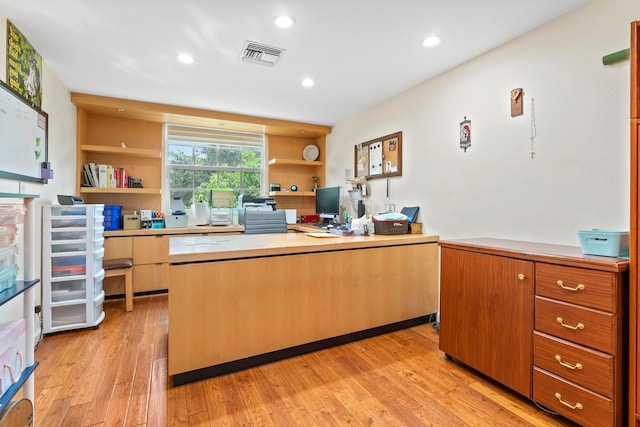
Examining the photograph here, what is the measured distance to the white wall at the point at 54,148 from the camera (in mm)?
2143

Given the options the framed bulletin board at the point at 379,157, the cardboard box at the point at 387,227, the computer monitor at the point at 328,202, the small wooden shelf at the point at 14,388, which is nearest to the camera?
the small wooden shelf at the point at 14,388

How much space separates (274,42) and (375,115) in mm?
1825

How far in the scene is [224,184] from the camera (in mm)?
4742

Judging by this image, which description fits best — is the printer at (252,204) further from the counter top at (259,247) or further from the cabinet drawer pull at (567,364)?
the cabinet drawer pull at (567,364)

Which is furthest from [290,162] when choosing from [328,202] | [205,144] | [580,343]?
[580,343]

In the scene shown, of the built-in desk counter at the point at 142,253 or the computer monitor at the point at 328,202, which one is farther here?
the computer monitor at the point at 328,202

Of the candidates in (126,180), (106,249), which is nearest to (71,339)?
(106,249)

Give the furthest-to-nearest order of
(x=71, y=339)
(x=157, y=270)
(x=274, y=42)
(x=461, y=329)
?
(x=157, y=270)
(x=71, y=339)
(x=274, y=42)
(x=461, y=329)

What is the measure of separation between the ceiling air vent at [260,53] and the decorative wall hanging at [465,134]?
1700 millimetres

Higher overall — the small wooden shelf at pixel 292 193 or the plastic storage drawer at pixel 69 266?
the small wooden shelf at pixel 292 193

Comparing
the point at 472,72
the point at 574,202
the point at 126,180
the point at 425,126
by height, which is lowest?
the point at 574,202

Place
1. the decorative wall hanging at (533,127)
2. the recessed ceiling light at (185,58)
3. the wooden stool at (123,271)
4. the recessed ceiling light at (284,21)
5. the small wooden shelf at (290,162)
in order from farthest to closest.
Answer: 1. the small wooden shelf at (290,162)
2. the wooden stool at (123,271)
3. the recessed ceiling light at (185,58)
4. the decorative wall hanging at (533,127)
5. the recessed ceiling light at (284,21)

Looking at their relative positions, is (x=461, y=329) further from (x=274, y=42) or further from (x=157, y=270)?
(x=157, y=270)

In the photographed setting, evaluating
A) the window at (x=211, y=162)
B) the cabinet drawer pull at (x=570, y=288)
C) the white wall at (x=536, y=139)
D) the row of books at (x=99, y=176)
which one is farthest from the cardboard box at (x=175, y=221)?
the cabinet drawer pull at (x=570, y=288)
